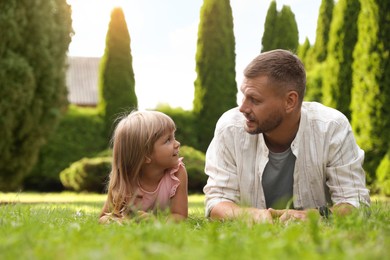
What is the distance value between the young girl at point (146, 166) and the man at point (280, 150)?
0.94ft

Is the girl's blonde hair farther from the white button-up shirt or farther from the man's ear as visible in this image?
the man's ear

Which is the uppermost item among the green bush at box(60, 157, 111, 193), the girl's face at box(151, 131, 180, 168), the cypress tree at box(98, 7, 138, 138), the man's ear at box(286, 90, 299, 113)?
the man's ear at box(286, 90, 299, 113)

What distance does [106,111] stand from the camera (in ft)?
64.9

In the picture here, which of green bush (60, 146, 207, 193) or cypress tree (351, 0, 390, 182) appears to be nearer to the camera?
cypress tree (351, 0, 390, 182)

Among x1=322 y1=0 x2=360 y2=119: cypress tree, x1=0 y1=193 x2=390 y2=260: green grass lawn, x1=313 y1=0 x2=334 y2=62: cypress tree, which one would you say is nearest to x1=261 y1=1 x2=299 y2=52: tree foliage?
x1=313 y1=0 x2=334 y2=62: cypress tree

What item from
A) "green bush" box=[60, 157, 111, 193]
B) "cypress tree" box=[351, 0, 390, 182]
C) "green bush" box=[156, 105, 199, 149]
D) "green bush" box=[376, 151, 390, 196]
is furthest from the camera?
"green bush" box=[156, 105, 199, 149]

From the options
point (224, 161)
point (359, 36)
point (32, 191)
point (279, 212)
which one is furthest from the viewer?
point (32, 191)

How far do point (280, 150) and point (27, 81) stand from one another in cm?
864

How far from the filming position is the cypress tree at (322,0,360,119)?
48.0ft

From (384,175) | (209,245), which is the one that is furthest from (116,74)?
(209,245)

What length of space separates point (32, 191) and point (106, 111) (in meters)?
3.55

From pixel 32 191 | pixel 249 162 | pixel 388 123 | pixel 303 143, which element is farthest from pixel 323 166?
pixel 32 191

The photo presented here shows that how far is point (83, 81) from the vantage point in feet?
112

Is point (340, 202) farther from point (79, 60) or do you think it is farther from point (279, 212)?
point (79, 60)
